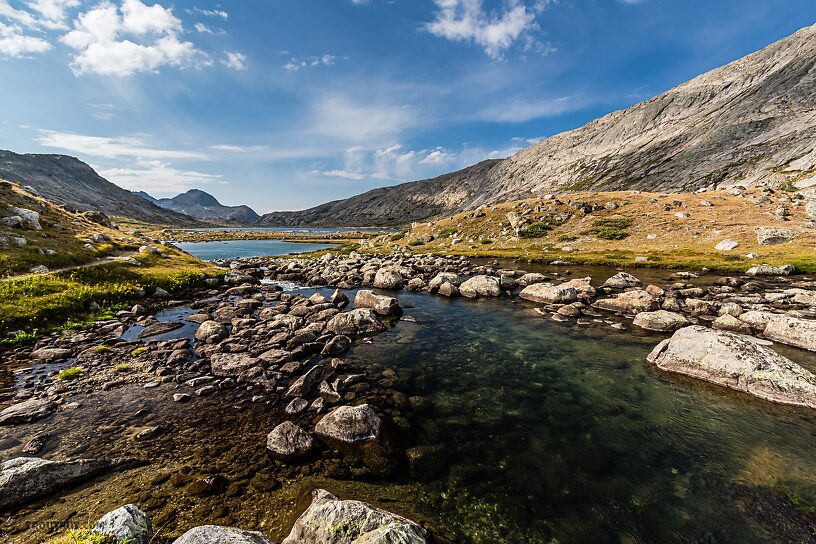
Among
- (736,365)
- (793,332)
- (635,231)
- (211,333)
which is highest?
(635,231)

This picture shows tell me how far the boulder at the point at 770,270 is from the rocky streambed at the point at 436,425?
71.8ft

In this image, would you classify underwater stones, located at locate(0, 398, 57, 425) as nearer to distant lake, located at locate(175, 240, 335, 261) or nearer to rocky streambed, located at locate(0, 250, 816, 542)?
rocky streambed, located at locate(0, 250, 816, 542)

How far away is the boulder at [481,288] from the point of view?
4202 centimetres

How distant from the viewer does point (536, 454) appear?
1316 centimetres

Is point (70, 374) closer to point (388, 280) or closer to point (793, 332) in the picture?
point (388, 280)

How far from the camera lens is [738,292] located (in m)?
36.8

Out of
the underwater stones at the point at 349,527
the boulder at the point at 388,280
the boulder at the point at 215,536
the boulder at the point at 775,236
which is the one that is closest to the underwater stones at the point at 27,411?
the boulder at the point at 215,536

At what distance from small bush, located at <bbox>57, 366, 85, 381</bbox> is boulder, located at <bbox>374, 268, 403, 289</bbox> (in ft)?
114

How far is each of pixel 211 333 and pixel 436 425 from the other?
21.3 metres

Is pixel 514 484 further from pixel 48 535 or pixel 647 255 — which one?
pixel 647 255

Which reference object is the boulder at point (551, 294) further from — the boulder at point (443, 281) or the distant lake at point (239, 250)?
the distant lake at point (239, 250)

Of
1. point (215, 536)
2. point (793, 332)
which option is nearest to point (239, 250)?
point (215, 536)

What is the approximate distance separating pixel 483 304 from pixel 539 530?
29.6 meters

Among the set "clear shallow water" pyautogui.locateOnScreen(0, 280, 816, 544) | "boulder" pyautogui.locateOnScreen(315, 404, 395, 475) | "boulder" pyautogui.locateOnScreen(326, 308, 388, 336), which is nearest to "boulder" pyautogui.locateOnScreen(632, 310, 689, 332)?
"clear shallow water" pyautogui.locateOnScreen(0, 280, 816, 544)
